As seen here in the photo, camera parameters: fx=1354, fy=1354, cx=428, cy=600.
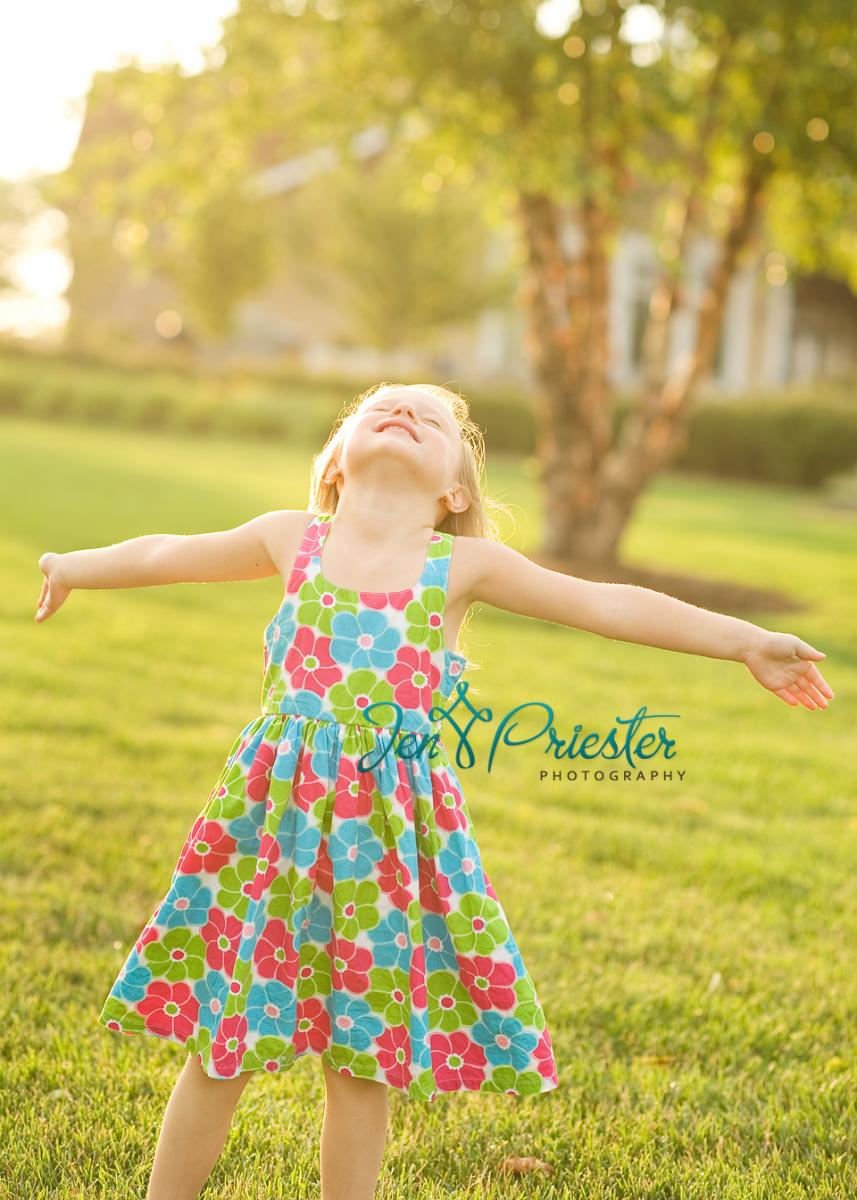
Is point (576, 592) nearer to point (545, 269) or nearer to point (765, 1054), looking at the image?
Answer: point (765, 1054)

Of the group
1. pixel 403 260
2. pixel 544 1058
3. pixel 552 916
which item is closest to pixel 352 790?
pixel 544 1058

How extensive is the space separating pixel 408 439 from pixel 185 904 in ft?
2.87

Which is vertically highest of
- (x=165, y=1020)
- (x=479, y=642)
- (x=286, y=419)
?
(x=286, y=419)

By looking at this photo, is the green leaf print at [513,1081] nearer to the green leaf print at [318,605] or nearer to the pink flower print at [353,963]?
the pink flower print at [353,963]

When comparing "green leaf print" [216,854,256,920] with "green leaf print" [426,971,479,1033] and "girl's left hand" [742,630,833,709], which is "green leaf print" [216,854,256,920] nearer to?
"green leaf print" [426,971,479,1033]

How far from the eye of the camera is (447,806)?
223cm

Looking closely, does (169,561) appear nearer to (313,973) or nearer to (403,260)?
(313,973)

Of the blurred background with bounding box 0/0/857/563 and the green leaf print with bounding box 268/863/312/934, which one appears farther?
the blurred background with bounding box 0/0/857/563

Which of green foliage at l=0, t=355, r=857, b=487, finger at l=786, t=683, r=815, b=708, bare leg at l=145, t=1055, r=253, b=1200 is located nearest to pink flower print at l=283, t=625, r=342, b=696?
bare leg at l=145, t=1055, r=253, b=1200

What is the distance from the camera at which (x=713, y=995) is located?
3.28m

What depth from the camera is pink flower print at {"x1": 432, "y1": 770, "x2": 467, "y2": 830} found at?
2.23 metres

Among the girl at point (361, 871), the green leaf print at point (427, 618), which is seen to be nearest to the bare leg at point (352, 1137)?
the girl at point (361, 871)

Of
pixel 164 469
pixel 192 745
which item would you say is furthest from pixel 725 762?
pixel 164 469

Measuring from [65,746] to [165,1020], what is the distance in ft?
9.16
